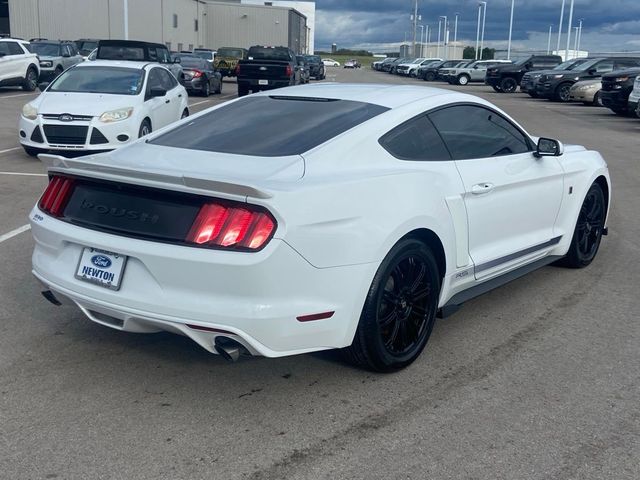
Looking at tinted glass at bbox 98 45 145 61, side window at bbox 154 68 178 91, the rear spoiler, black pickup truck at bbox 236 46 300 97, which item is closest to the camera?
the rear spoiler

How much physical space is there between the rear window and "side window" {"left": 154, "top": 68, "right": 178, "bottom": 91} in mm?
8838

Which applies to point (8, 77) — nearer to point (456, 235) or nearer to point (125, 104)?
point (125, 104)

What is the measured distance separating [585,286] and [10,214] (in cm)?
593

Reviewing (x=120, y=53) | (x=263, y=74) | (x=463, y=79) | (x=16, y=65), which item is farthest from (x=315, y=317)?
(x=463, y=79)

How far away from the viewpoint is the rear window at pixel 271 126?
4.36 meters

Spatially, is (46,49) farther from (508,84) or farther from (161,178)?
(161,178)

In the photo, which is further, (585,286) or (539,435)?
(585,286)

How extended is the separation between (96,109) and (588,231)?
7779mm

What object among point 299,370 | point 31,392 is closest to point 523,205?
point 299,370

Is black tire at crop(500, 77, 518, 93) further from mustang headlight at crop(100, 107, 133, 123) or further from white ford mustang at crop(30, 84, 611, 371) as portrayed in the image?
white ford mustang at crop(30, 84, 611, 371)

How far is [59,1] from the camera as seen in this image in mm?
48281

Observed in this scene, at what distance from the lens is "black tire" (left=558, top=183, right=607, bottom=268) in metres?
6.38

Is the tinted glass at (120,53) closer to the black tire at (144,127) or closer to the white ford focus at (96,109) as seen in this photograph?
the white ford focus at (96,109)

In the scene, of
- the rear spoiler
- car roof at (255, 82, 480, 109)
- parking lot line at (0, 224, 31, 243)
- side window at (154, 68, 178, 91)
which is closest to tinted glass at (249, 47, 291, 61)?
side window at (154, 68, 178, 91)
